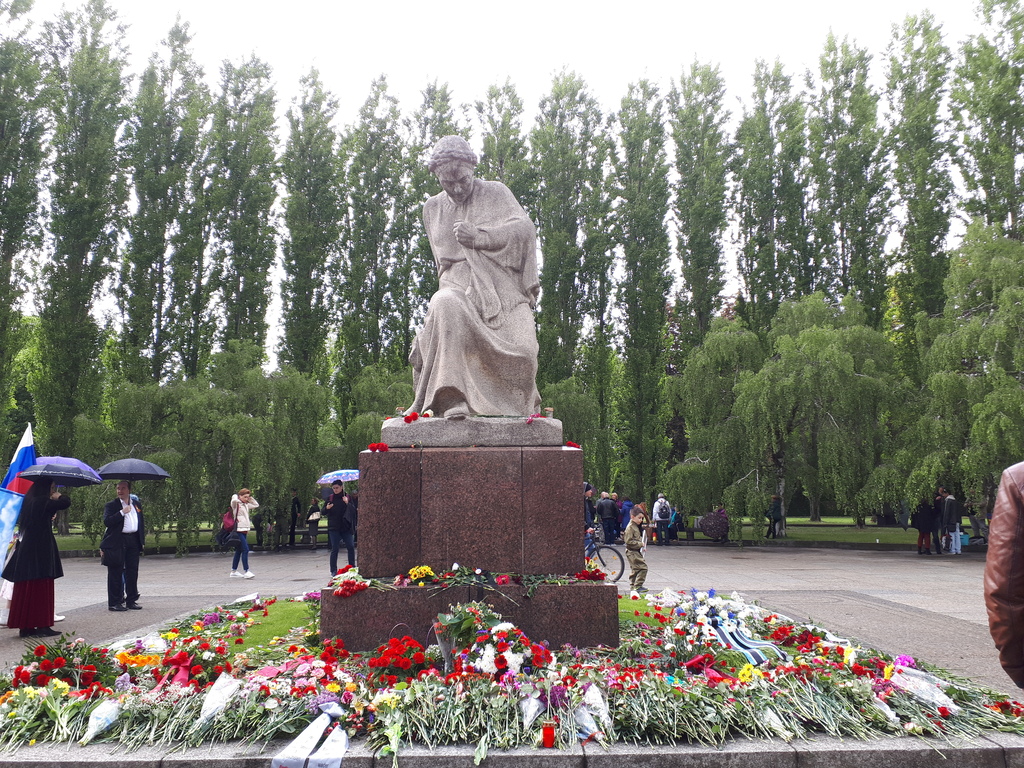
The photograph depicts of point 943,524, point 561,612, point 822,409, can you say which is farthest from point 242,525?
point 943,524

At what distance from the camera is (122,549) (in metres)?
8.79

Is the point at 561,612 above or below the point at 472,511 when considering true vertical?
below

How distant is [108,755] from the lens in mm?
3260

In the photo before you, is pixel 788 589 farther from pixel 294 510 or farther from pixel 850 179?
pixel 850 179

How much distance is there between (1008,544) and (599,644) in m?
3.17

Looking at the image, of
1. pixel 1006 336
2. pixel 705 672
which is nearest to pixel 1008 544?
pixel 705 672

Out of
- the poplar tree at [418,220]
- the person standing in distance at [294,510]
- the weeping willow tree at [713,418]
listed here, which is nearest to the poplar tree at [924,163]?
the weeping willow tree at [713,418]

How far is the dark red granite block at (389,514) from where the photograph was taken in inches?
202

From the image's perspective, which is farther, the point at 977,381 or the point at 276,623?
the point at 977,381

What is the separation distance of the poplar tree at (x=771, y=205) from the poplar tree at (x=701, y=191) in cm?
74

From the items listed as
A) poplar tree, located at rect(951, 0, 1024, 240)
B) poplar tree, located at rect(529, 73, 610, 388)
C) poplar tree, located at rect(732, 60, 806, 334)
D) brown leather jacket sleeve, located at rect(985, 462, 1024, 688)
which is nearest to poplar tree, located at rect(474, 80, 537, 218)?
poplar tree, located at rect(529, 73, 610, 388)

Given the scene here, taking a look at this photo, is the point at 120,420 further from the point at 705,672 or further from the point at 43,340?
the point at 705,672

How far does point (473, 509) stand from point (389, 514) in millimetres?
564

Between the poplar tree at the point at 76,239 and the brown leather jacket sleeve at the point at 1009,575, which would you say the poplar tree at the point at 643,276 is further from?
the brown leather jacket sleeve at the point at 1009,575
